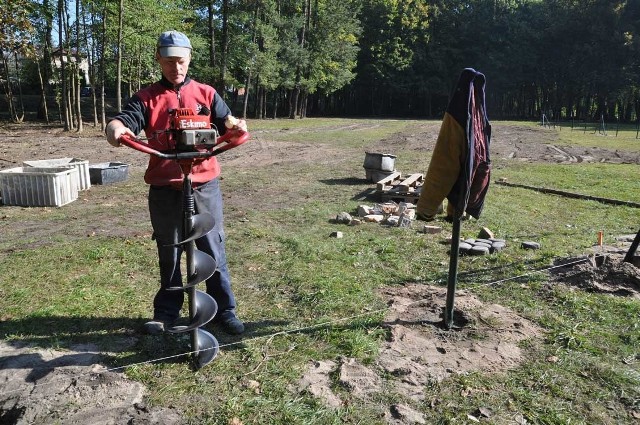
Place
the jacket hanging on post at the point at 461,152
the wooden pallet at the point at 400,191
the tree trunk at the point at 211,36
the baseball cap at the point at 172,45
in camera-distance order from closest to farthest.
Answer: the baseball cap at the point at 172,45
the jacket hanging on post at the point at 461,152
the wooden pallet at the point at 400,191
the tree trunk at the point at 211,36

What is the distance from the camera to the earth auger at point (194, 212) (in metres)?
3.10

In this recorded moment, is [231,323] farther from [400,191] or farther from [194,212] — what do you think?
[400,191]

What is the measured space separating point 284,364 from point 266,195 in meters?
7.00

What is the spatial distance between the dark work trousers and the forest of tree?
2102 centimetres

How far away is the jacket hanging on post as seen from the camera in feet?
12.3

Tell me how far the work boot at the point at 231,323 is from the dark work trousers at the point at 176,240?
0.06ft

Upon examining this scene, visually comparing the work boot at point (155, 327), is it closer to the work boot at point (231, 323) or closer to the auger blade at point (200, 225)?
the work boot at point (231, 323)

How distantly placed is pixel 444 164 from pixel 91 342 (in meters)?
2.88

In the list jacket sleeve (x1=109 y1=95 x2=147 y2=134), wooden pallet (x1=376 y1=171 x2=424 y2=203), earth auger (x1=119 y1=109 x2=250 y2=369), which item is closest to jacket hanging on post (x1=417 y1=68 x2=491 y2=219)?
earth auger (x1=119 y1=109 x2=250 y2=369)

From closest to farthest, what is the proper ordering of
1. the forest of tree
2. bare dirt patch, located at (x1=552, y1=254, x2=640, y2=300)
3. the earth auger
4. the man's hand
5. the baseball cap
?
the man's hand, the earth auger, the baseball cap, bare dirt patch, located at (x1=552, y1=254, x2=640, y2=300), the forest of tree

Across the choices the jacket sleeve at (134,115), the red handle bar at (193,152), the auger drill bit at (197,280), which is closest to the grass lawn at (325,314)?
the auger drill bit at (197,280)

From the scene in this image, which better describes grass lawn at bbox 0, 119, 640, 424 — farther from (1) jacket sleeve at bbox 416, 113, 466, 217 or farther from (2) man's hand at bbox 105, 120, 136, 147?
(2) man's hand at bbox 105, 120, 136, 147

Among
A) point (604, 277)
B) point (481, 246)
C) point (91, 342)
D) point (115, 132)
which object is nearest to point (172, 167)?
point (115, 132)

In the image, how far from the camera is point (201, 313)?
351 centimetres
